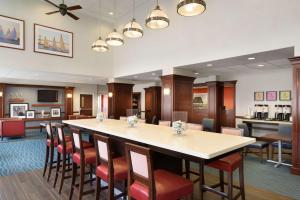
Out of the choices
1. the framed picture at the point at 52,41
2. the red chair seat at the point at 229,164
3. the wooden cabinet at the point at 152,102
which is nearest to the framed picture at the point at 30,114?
the framed picture at the point at 52,41

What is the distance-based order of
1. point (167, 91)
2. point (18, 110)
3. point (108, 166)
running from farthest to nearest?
point (18, 110) < point (167, 91) < point (108, 166)

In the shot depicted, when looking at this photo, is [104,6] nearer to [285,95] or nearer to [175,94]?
[175,94]

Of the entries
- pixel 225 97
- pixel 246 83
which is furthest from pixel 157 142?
pixel 225 97

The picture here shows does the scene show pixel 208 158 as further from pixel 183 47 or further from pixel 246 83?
pixel 246 83

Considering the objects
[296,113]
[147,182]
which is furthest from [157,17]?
[296,113]

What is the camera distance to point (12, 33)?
19.1ft

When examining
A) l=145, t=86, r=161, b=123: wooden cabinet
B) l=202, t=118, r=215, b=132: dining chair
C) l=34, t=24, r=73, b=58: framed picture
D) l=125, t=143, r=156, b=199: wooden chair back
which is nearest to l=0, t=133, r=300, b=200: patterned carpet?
l=202, t=118, r=215, b=132: dining chair

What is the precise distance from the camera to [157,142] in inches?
75.1

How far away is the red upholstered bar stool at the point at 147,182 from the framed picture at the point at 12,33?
6.18 m

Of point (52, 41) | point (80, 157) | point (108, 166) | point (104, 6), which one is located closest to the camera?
point (108, 166)

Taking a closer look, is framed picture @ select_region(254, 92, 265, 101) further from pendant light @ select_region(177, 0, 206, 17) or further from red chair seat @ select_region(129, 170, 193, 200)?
red chair seat @ select_region(129, 170, 193, 200)

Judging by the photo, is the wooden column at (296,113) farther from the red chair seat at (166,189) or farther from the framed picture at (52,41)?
the framed picture at (52,41)

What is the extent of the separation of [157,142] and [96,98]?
11.8m

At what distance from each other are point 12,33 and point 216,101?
7.91 meters
